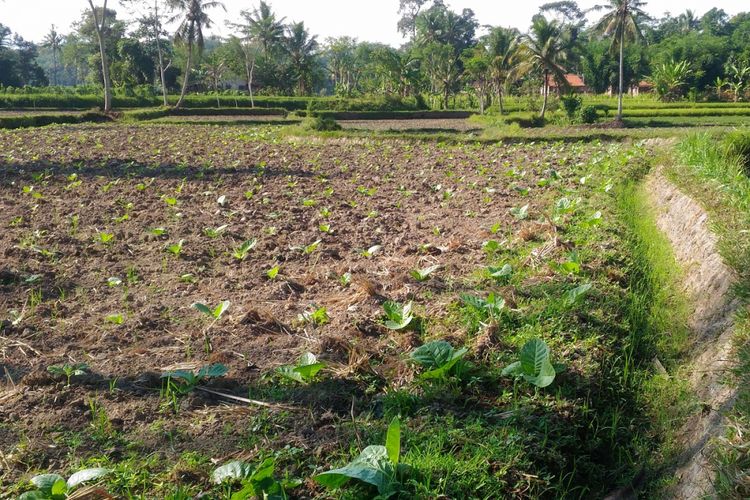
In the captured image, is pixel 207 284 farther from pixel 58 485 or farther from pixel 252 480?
pixel 252 480

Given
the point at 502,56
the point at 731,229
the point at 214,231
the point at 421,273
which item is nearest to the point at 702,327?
the point at 731,229

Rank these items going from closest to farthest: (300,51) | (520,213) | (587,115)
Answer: (520,213) → (587,115) → (300,51)

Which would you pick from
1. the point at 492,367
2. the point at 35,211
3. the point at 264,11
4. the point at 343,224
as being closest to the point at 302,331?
the point at 492,367

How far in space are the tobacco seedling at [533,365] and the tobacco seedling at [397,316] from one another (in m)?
0.74

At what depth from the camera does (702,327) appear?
14.0 feet

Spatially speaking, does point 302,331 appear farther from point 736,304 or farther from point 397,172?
point 397,172

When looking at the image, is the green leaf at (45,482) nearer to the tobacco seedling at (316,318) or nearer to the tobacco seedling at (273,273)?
the tobacco seedling at (316,318)

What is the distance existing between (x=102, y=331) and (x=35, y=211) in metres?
4.68

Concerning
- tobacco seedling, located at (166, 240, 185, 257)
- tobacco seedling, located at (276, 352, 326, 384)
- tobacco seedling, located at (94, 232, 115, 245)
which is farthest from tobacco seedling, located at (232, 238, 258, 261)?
tobacco seedling, located at (276, 352, 326, 384)

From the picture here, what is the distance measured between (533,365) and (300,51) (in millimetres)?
52347

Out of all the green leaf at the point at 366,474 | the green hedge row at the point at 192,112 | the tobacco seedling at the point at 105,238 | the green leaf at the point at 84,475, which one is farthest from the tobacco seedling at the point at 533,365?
the green hedge row at the point at 192,112

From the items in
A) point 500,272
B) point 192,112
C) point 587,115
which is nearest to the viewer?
point 500,272

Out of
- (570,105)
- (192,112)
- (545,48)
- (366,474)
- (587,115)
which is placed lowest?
(366,474)

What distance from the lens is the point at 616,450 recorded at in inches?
127
